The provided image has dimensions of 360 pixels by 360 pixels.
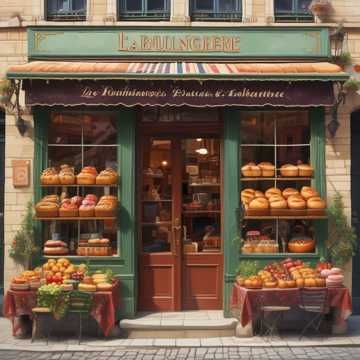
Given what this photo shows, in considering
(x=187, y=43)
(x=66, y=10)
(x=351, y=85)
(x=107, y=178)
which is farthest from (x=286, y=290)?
(x=66, y=10)

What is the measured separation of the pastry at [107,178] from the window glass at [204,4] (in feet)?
9.34

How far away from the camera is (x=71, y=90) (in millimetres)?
8703

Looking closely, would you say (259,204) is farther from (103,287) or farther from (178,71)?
(103,287)

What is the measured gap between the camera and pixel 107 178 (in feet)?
29.2

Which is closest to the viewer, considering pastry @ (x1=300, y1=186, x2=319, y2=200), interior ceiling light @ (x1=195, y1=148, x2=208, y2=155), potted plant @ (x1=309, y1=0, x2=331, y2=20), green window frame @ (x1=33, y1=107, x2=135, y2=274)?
pastry @ (x1=300, y1=186, x2=319, y2=200)

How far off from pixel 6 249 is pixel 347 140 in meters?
5.13

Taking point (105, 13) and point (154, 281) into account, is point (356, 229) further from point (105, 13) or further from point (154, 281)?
point (105, 13)

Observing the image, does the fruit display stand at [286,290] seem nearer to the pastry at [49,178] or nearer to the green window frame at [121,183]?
the green window frame at [121,183]

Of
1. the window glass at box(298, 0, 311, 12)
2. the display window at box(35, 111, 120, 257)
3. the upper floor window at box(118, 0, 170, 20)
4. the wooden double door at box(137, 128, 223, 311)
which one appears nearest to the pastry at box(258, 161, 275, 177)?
the wooden double door at box(137, 128, 223, 311)

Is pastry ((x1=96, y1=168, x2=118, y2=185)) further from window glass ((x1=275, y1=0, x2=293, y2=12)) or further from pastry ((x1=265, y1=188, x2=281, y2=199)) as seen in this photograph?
window glass ((x1=275, y1=0, x2=293, y2=12))

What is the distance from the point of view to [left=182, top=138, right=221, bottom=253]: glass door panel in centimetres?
943

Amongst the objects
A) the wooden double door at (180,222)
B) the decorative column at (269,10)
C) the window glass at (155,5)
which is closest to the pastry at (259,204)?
the wooden double door at (180,222)

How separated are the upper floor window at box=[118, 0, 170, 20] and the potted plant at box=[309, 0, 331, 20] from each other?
213cm

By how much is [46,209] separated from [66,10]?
120 inches
